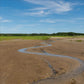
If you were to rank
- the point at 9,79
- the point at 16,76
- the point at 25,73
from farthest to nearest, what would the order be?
the point at 25,73
the point at 16,76
the point at 9,79

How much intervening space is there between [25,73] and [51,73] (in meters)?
1.95

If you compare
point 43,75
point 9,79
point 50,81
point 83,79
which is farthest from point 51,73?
point 9,79

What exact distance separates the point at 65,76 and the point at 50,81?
4.63 feet

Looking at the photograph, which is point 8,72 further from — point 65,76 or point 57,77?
point 65,76

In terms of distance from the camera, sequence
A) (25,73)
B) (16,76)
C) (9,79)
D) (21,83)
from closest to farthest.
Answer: (21,83) < (9,79) < (16,76) < (25,73)

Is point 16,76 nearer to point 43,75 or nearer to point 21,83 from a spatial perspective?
point 21,83

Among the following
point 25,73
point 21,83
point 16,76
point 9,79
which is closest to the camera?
point 21,83

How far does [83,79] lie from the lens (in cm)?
818

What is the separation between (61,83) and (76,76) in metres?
1.72

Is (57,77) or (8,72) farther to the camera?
(8,72)

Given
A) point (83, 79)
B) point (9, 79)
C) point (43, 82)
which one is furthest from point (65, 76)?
point (9, 79)

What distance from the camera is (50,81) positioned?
7.80 meters

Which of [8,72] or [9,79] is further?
[8,72]

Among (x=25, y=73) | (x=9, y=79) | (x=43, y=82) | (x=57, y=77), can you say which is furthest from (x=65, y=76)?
(x=9, y=79)
